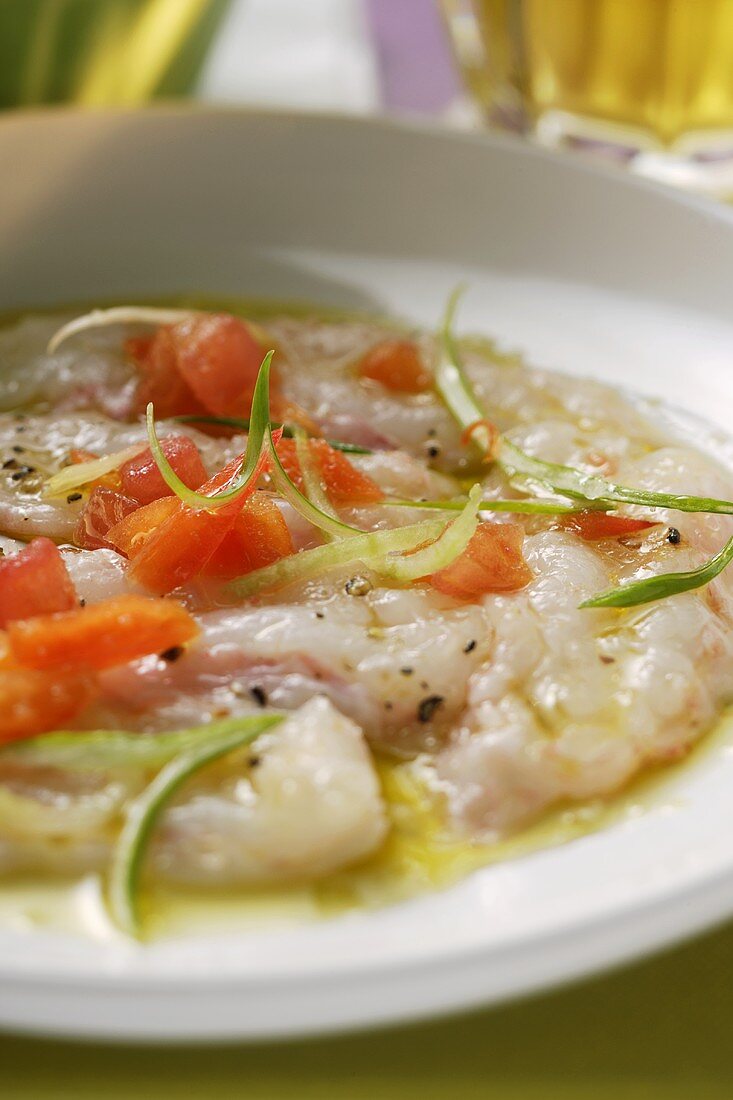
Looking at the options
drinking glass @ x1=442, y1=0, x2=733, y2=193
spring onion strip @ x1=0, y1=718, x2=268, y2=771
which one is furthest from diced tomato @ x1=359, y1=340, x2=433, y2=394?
spring onion strip @ x1=0, y1=718, x2=268, y2=771

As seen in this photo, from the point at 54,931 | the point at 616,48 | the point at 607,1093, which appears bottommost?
the point at 607,1093

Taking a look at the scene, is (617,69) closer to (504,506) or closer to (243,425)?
(243,425)

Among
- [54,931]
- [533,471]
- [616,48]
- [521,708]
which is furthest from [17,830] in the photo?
[616,48]

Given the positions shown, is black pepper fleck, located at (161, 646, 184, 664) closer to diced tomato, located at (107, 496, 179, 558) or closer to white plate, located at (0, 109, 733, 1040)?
diced tomato, located at (107, 496, 179, 558)

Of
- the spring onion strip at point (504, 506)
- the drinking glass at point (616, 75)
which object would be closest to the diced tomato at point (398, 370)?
the spring onion strip at point (504, 506)

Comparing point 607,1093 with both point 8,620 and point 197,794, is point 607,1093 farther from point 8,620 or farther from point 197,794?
point 8,620
